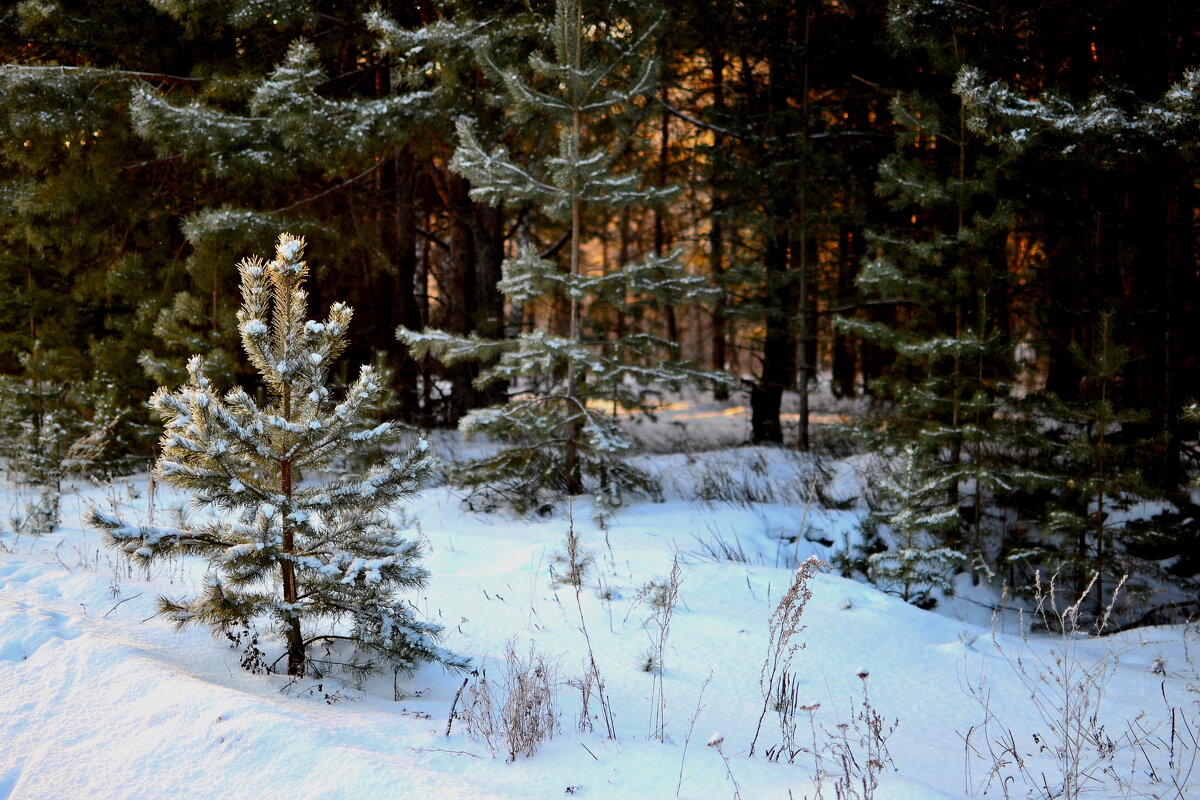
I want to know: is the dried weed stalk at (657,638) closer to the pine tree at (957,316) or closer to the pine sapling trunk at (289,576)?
the pine sapling trunk at (289,576)

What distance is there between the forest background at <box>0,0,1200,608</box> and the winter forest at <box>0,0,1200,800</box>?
0.23ft

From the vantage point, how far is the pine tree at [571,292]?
7723 mm

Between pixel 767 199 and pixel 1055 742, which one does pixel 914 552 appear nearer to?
pixel 1055 742

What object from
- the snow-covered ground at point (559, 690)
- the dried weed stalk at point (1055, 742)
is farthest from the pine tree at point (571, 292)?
the dried weed stalk at point (1055, 742)

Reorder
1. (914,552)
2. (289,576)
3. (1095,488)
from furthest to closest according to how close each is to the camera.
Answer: (1095,488) < (914,552) < (289,576)

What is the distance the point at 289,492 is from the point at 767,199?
1057cm

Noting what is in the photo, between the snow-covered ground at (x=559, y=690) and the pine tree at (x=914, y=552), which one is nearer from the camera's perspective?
the snow-covered ground at (x=559, y=690)

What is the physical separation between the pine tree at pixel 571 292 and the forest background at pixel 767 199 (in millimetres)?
210

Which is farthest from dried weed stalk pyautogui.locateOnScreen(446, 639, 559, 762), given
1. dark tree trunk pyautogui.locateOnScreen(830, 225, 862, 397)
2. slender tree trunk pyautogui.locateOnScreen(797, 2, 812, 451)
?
slender tree trunk pyautogui.locateOnScreen(797, 2, 812, 451)

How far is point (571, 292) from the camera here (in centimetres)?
786

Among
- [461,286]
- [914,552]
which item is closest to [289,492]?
[914,552]

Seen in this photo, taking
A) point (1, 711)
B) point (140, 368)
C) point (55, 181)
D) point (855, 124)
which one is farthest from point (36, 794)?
point (855, 124)

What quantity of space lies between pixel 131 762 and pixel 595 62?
22.8 feet

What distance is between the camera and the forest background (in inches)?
293
